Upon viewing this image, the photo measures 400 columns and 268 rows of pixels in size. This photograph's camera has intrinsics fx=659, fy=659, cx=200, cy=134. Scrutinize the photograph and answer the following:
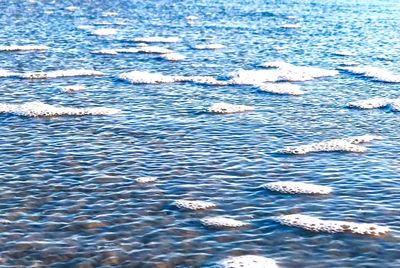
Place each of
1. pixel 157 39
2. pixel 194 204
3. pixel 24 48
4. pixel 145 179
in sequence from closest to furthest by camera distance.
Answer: pixel 194 204 → pixel 145 179 → pixel 24 48 → pixel 157 39

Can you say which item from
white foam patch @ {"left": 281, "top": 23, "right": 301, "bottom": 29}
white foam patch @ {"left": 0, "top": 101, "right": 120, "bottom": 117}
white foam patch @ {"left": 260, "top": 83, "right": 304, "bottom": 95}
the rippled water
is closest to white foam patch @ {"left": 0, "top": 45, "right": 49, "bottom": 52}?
the rippled water

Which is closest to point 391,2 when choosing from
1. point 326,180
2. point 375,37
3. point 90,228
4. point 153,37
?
point 375,37

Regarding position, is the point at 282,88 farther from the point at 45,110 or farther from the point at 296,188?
the point at 296,188

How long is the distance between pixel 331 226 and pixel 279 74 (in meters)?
16.0

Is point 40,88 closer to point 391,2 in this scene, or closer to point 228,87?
point 228,87

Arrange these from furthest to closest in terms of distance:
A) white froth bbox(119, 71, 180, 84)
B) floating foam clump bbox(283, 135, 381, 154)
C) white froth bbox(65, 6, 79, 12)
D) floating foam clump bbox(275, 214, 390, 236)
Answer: white froth bbox(65, 6, 79, 12) < white froth bbox(119, 71, 180, 84) < floating foam clump bbox(283, 135, 381, 154) < floating foam clump bbox(275, 214, 390, 236)

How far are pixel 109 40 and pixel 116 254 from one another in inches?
1059

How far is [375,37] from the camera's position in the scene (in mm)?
39812

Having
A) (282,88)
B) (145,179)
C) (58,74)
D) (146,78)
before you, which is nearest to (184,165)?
(145,179)

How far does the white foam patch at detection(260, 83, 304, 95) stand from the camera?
26.1 m

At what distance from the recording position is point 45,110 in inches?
890

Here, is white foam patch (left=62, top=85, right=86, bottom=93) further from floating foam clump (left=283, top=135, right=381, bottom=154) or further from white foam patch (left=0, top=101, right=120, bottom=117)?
floating foam clump (left=283, top=135, right=381, bottom=154)

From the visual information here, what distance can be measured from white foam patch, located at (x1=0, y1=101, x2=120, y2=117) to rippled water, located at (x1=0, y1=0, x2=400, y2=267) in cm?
39

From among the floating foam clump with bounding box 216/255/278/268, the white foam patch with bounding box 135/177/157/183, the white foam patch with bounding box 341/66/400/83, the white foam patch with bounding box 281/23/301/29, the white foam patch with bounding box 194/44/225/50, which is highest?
the white foam patch with bounding box 135/177/157/183
